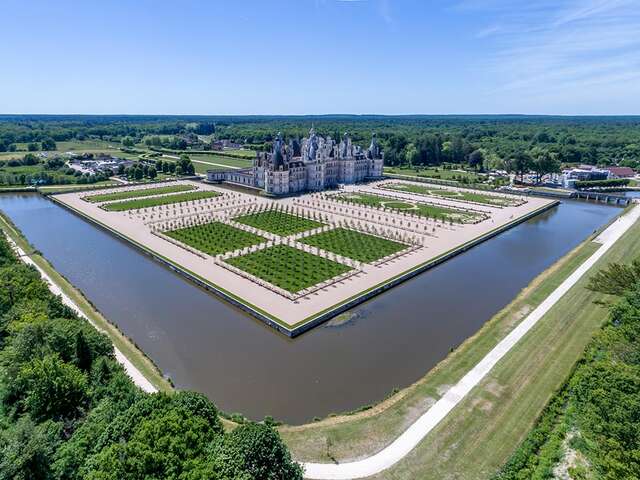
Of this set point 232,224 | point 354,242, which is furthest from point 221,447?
point 232,224

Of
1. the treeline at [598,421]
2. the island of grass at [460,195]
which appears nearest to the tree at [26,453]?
the treeline at [598,421]

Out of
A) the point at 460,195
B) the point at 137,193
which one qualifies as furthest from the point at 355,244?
the point at 137,193

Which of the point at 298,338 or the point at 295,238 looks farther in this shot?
the point at 295,238

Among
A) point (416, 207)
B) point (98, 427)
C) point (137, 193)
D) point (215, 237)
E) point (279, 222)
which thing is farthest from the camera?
point (137, 193)

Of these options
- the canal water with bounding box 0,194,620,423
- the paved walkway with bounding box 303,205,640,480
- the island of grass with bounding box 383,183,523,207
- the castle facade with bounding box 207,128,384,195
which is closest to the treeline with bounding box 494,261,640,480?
the paved walkway with bounding box 303,205,640,480

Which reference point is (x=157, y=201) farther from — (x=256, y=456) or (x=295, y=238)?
(x=256, y=456)

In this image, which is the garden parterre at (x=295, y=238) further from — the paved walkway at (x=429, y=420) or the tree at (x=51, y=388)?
the tree at (x=51, y=388)
